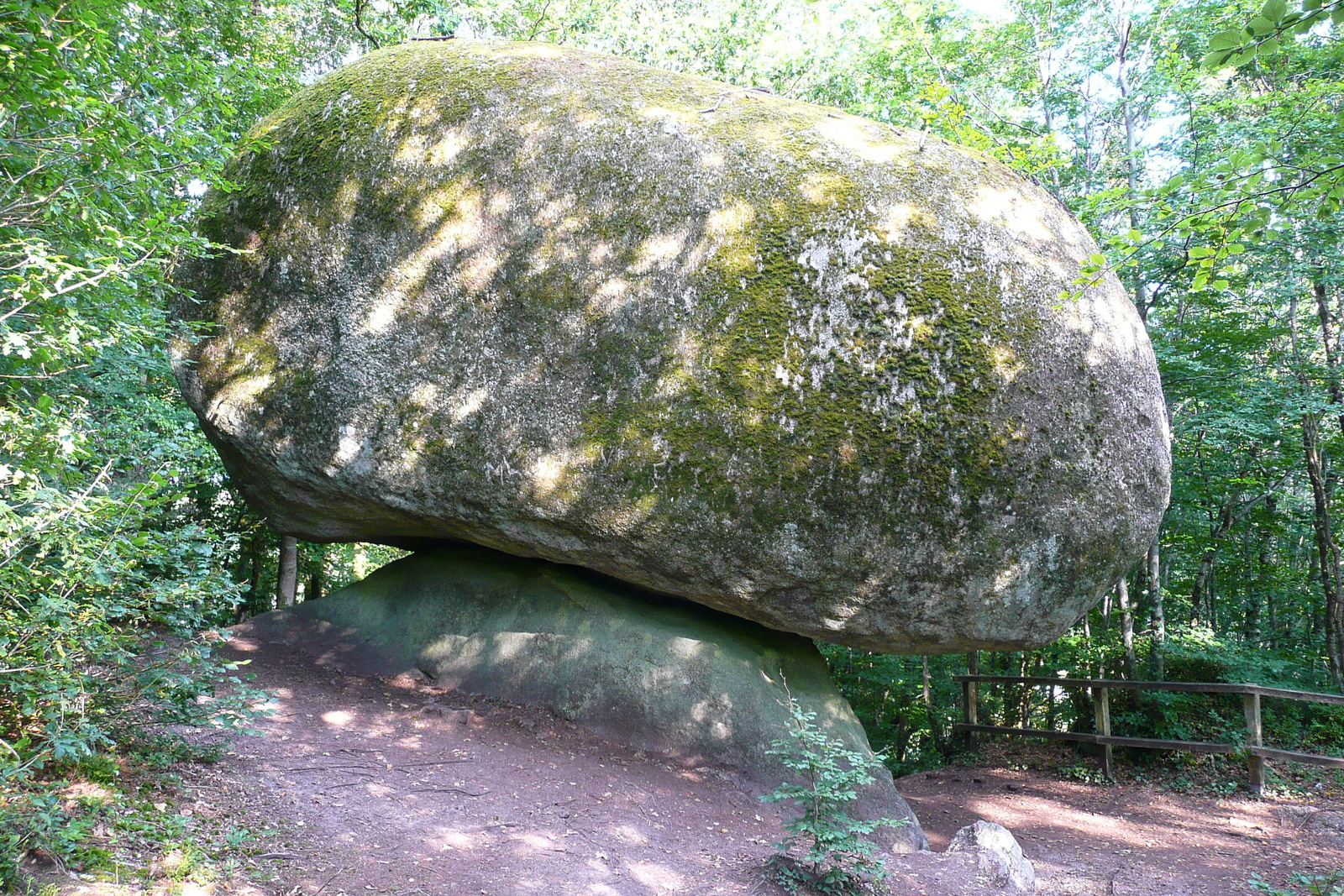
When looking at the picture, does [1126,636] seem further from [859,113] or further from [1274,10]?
[859,113]

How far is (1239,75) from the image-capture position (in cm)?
1098

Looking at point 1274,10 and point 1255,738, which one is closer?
point 1274,10

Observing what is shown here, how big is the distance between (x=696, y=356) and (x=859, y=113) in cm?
921

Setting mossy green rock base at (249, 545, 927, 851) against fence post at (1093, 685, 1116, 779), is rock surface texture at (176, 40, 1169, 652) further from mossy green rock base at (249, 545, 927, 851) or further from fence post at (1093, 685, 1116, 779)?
fence post at (1093, 685, 1116, 779)

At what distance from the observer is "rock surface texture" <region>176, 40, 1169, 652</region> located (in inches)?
225

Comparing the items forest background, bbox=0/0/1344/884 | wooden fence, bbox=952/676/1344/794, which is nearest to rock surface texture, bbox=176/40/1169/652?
forest background, bbox=0/0/1344/884

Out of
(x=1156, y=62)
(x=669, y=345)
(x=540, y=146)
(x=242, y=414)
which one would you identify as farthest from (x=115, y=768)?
(x=1156, y=62)

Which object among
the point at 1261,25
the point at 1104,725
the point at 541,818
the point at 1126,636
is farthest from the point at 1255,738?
the point at 1261,25

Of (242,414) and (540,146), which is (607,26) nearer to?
(540,146)

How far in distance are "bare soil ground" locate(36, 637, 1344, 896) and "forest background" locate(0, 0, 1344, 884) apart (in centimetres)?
74

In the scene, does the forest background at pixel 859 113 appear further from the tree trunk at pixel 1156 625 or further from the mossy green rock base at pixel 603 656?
the mossy green rock base at pixel 603 656

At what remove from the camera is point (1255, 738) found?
25.0 feet

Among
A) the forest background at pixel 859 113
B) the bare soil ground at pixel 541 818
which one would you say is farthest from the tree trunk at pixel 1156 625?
the bare soil ground at pixel 541 818

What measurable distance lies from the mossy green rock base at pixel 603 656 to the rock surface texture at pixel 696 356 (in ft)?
2.00
